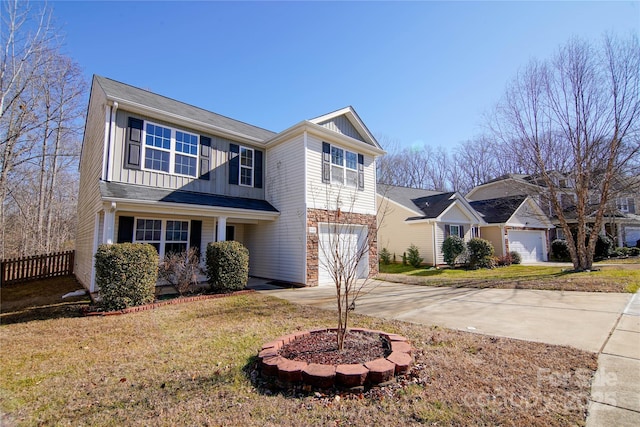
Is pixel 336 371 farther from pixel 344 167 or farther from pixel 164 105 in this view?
pixel 164 105

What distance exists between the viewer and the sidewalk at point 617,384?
2.41 m

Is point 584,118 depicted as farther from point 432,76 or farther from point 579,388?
point 579,388

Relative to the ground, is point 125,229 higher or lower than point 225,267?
higher

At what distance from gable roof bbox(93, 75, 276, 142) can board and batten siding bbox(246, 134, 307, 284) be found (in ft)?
5.33

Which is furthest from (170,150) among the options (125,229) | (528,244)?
(528,244)

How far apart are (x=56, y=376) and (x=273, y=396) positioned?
282cm

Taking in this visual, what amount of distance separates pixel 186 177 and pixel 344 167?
6.06 metres

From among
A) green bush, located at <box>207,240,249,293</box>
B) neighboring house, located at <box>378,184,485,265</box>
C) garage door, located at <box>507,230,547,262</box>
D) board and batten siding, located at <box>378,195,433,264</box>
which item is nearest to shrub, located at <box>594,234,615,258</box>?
garage door, located at <box>507,230,547,262</box>

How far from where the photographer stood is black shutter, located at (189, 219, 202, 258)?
10516 mm

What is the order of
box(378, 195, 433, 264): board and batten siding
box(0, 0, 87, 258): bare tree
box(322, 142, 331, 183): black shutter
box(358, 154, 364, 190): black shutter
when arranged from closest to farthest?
1. box(322, 142, 331, 183): black shutter
2. box(0, 0, 87, 258): bare tree
3. box(358, 154, 364, 190): black shutter
4. box(378, 195, 433, 264): board and batten siding

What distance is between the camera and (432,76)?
409 inches

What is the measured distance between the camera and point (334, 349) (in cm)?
370

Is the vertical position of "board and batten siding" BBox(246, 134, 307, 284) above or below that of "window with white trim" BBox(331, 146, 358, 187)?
below

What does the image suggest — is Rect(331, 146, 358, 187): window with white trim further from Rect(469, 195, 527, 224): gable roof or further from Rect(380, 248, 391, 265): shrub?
Rect(469, 195, 527, 224): gable roof
